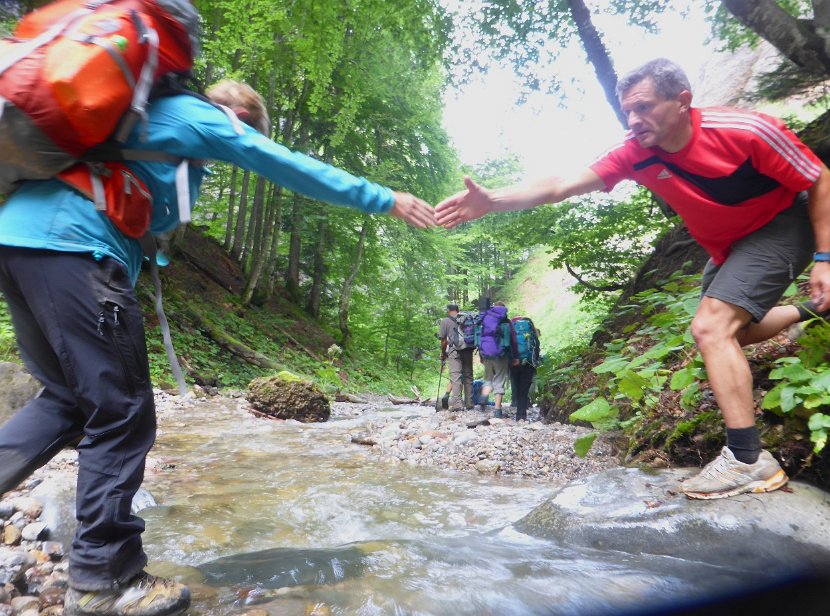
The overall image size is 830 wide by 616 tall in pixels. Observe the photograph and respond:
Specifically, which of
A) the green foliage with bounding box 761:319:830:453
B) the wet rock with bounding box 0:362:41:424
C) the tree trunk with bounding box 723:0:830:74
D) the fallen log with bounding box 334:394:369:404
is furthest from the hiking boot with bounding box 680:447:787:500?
the fallen log with bounding box 334:394:369:404

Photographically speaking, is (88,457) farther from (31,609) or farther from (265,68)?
(265,68)

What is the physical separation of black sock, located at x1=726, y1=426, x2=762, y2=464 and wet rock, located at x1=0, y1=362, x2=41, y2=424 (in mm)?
4316

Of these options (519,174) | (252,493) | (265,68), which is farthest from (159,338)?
(519,174)

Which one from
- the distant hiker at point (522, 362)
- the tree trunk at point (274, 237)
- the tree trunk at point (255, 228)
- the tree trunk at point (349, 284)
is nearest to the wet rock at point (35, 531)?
the distant hiker at point (522, 362)

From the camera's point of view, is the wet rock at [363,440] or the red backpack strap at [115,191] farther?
the wet rock at [363,440]

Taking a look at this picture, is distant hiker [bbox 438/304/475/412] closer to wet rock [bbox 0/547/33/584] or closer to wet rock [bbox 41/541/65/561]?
wet rock [bbox 41/541/65/561]

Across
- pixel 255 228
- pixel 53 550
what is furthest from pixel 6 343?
pixel 255 228

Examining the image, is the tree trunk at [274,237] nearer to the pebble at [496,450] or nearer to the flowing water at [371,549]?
the pebble at [496,450]

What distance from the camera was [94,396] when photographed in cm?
170

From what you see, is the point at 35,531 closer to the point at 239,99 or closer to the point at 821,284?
the point at 239,99

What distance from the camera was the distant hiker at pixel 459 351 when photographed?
10734 mm

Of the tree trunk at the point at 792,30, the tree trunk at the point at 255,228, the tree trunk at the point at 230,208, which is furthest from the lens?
the tree trunk at the point at 255,228

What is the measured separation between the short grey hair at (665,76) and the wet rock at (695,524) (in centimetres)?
193

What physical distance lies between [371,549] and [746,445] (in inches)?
71.4
